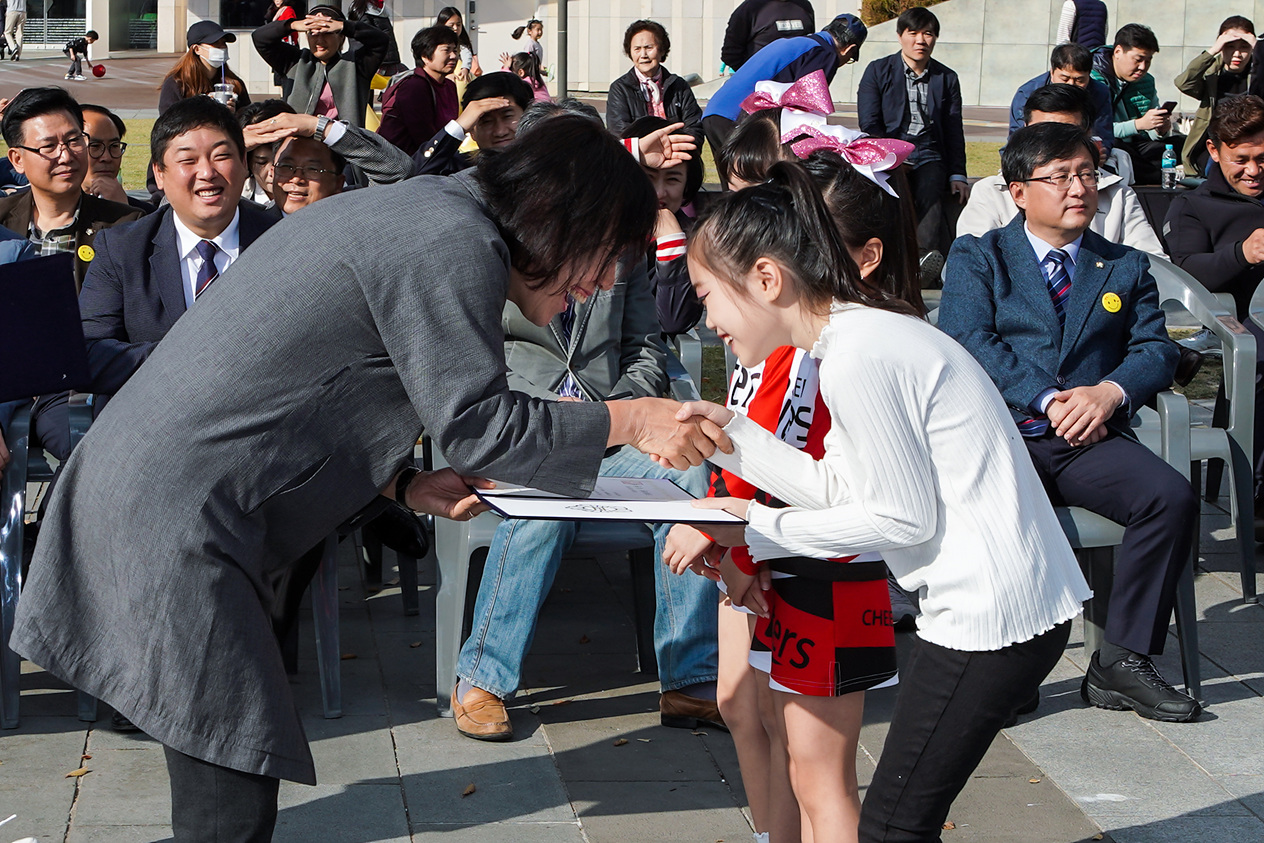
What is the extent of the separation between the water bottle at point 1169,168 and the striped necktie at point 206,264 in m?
5.59

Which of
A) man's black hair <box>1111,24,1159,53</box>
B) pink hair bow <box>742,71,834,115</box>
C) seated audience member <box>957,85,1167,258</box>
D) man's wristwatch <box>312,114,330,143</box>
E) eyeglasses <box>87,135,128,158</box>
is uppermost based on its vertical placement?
man's black hair <box>1111,24,1159,53</box>

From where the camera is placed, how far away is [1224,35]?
11.4m

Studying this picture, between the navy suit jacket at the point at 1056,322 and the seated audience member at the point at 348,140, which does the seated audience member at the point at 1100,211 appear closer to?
the navy suit jacket at the point at 1056,322

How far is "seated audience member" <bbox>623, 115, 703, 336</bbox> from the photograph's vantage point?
16.2 ft

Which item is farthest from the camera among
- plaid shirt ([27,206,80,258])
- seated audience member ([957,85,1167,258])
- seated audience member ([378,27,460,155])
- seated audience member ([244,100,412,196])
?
seated audience member ([378,27,460,155])

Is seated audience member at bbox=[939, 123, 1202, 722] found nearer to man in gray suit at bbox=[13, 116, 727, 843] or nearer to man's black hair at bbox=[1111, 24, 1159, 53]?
man in gray suit at bbox=[13, 116, 727, 843]

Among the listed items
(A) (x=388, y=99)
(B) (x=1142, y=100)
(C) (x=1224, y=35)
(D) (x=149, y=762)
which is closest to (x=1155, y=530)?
(D) (x=149, y=762)

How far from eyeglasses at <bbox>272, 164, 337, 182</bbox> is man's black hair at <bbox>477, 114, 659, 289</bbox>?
3.20m

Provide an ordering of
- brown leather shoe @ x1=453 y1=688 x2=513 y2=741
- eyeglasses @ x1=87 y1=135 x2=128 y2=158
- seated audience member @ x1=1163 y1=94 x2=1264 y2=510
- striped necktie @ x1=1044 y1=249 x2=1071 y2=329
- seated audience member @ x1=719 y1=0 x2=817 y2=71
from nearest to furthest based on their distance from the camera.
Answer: brown leather shoe @ x1=453 y1=688 x2=513 y2=741
striped necktie @ x1=1044 y1=249 x2=1071 y2=329
seated audience member @ x1=1163 y1=94 x2=1264 y2=510
eyeglasses @ x1=87 y1=135 x2=128 y2=158
seated audience member @ x1=719 y1=0 x2=817 y2=71

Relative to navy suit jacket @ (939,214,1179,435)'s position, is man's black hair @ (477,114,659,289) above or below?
above

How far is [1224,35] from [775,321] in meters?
10.6

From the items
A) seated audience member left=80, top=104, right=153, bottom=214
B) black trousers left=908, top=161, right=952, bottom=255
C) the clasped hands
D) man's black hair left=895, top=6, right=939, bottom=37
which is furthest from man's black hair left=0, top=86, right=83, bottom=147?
man's black hair left=895, top=6, right=939, bottom=37

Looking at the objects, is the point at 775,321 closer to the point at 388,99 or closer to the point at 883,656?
the point at 883,656

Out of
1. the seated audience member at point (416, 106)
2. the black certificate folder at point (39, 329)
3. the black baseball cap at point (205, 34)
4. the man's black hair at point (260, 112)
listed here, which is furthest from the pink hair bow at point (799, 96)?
the black baseball cap at point (205, 34)
